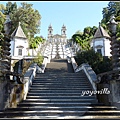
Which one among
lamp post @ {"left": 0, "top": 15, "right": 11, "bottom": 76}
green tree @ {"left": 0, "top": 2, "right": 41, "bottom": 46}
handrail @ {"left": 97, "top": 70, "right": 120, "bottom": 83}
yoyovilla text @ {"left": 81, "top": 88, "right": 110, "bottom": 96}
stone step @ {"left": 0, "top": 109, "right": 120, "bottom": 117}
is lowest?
stone step @ {"left": 0, "top": 109, "right": 120, "bottom": 117}

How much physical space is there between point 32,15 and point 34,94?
40.7 metres

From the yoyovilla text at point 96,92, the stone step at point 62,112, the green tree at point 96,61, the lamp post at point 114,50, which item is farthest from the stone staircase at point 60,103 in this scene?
the green tree at point 96,61

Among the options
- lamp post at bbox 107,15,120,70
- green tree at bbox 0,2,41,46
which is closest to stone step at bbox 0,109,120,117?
lamp post at bbox 107,15,120,70

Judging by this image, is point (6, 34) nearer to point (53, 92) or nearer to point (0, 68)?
point (0, 68)

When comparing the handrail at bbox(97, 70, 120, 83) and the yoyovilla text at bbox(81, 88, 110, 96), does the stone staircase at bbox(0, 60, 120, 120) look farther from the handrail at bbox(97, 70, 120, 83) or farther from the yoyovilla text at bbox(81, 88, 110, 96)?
the handrail at bbox(97, 70, 120, 83)

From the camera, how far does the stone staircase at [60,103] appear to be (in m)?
7.14

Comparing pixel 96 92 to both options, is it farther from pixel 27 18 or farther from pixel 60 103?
pixel 27 18

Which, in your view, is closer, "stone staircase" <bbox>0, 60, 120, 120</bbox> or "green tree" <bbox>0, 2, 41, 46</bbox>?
"stone staircase" <bbox>0, 60, 120, 120</bbox>

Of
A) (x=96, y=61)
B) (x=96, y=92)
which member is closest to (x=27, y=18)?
(x=96, y=61)

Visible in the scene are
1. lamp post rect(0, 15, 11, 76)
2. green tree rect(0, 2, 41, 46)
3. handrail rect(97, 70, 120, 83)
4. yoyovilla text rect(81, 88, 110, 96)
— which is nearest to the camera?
handrail rect(97, 70, 120, 83)

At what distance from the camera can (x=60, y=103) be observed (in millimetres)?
8188

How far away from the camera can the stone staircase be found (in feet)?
23.4

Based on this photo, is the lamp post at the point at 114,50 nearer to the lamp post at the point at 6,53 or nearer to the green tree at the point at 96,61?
the lamp post at the point at 6,53

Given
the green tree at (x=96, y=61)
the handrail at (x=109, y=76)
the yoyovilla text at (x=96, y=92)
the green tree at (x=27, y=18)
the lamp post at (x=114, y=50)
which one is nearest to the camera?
the handrail at (x=109, y=76)
